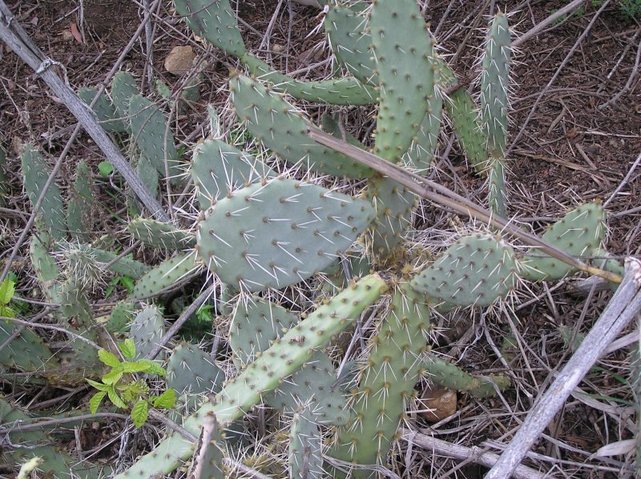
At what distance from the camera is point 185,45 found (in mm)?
3078

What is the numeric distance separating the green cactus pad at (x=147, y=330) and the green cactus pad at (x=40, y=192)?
64 cm

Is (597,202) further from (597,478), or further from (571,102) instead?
(571,102)

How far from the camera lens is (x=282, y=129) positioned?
4.47 feet

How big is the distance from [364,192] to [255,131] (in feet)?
0.83

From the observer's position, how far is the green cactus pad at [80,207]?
7.46 feet

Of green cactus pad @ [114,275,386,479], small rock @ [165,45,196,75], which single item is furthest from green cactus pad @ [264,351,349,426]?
small rock @ [165,45,196,75]

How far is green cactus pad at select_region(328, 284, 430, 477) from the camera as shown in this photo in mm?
1371

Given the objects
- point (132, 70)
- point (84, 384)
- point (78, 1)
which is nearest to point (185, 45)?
point (132, 70)

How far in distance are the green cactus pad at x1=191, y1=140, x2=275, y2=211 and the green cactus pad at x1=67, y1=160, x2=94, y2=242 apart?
3.52ft

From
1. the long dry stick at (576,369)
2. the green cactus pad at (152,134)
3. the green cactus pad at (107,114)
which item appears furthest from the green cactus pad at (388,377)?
the green cactus pad at (107,114)

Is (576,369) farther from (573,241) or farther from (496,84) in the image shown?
(496,84)

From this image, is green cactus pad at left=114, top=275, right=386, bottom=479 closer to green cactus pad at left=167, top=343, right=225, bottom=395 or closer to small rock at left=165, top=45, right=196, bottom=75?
green cactus pad at left=167, top=343, right=225, bottom=395

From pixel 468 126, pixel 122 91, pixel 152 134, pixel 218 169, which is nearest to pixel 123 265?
pixel 152 134

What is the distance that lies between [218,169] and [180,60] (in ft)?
5.91
